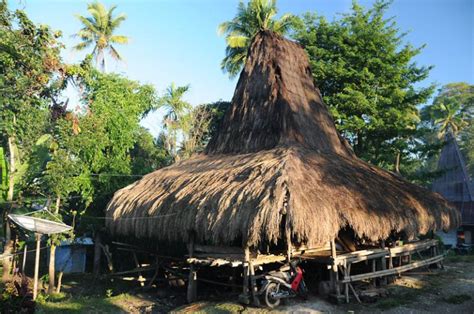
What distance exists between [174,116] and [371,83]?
1218 cm

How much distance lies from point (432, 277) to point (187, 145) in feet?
52.3

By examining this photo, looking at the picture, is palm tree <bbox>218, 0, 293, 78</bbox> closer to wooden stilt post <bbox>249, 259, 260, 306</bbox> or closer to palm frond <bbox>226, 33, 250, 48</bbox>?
palm frond <bbox>226, 33, 250, 48</bbox>

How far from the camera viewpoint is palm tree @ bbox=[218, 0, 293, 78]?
24844 millimetres

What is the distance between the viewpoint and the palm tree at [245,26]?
24.8 meters

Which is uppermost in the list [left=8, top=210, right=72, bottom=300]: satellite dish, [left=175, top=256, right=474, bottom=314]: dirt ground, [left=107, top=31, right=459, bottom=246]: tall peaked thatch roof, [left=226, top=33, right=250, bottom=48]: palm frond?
[left=226, top=33, right=250, bottom=48]: palm frond

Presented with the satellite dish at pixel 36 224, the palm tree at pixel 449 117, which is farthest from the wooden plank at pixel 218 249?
the palm tree at pixel 449 117

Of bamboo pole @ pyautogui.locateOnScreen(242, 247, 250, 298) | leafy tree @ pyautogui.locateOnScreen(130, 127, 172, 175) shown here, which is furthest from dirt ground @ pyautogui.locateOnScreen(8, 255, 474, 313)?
leafy tree @ pyautogui.locateOnScreen(130, 127, 172, 175)

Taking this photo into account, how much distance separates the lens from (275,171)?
8727 mm

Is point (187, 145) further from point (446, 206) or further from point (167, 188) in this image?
point (446, 206)

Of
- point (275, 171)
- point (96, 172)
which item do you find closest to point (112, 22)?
point (96, 172)

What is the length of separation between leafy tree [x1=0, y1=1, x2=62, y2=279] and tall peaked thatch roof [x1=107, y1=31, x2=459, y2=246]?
3781 millimetres

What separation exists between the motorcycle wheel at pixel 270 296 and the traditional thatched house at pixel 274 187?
2.90 feet

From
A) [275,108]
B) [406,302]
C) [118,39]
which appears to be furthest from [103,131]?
[118,39]

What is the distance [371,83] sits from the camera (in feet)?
55.4
